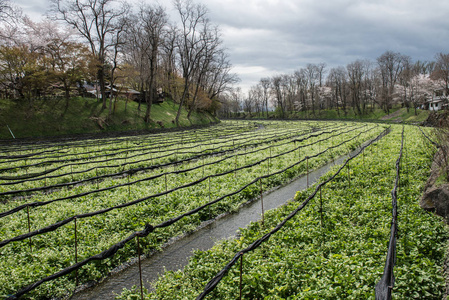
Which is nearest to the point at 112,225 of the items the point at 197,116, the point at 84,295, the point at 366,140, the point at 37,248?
the point at 37,248

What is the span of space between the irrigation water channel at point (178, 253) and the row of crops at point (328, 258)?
666 mm

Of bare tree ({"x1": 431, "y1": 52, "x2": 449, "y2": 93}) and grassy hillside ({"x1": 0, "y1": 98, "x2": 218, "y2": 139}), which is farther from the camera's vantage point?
bare tree ({"x1": 431, "y1": 52, "x2": 449, "y2": 93})

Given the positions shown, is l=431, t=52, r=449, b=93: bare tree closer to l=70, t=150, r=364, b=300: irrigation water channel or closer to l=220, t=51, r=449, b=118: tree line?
l=220, t=51, r=449, b=118: tree line

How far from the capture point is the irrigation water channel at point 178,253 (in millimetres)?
5961

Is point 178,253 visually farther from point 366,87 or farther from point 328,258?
point 366,87

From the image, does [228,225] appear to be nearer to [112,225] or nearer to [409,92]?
[112,225]

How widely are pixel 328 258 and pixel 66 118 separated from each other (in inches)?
1610

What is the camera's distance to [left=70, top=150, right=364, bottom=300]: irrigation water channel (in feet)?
19.6

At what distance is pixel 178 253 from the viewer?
7.37 metres

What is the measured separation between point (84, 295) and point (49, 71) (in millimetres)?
38311

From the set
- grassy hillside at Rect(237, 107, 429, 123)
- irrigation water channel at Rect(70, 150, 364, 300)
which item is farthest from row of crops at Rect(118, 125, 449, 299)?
grassy hillside at Rect(237, 107, 429, 123)

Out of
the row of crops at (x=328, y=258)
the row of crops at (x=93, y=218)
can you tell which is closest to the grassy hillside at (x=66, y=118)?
Answer: the row of crops at (x=93, y=218)

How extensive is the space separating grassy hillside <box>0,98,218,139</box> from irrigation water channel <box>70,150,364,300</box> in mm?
33354

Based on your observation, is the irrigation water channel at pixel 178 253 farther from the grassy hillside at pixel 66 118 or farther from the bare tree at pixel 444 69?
the bare tree at pixel 444 69
